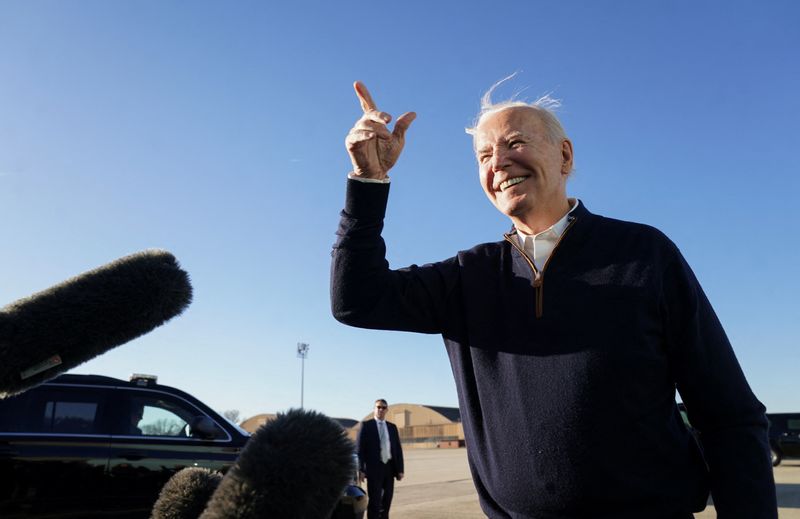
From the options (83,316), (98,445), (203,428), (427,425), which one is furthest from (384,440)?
(427,425)

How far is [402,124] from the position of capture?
5.90ft

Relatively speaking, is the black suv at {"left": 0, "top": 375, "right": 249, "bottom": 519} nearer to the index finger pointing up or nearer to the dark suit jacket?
the dark suit jacket

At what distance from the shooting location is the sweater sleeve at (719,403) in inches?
61.8

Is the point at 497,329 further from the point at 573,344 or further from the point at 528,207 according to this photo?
the point at 528,207

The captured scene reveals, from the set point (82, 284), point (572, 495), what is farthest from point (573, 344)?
point (82, 284)

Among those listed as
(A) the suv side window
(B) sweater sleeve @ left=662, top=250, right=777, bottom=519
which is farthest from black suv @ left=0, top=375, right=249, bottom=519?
(B) sweater sleeve @ left=662, top=250, right=777, bottom=519

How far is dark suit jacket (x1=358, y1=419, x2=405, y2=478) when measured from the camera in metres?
9.33

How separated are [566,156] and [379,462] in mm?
7962

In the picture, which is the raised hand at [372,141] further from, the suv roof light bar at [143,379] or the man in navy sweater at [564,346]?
the suv roof light bar at [143,379]

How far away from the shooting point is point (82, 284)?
36.7 inches

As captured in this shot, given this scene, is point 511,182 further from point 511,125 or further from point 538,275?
point 538,275

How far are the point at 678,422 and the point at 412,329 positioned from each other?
75cm

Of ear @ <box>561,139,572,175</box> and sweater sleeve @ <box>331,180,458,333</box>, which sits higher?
ear @ <box>561,139,572,175</box>

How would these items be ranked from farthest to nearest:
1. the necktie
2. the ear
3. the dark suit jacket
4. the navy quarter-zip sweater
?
1. the necktie
2. the dark suit jacket
3. the ear
4. the navy quarter-zip sweater
